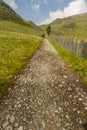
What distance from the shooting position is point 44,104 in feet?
28.8

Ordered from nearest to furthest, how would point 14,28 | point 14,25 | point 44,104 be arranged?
point 44,104 → point 14,28 → point 14,25

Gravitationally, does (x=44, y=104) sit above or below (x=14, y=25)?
above

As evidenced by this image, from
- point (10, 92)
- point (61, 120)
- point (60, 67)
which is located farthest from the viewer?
point (60, 67)

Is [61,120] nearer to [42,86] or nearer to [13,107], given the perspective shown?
[13,107]

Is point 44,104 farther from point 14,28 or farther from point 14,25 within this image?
point 14,25

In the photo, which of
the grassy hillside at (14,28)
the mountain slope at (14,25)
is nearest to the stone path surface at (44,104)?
the grassy hillside at (14,28)

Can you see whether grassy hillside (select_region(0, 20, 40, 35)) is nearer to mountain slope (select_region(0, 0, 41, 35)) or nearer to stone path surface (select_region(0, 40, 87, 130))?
mountain slope (select_region(0, 0, 41, 35))

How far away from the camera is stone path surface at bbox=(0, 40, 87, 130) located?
7484mm

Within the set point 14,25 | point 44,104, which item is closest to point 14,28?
point 14,25

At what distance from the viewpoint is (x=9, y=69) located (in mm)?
14086

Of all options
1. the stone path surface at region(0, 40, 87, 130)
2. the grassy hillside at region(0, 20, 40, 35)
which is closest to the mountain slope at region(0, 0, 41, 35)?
the grassy hillside at region(0, 20, 40, 35)

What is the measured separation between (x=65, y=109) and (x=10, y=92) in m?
2.85

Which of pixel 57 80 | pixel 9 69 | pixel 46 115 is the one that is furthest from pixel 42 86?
pixel 9 69

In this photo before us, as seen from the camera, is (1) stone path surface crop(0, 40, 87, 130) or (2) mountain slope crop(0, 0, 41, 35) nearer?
(1) stone path surface crop(0, 40, 87, 130)
